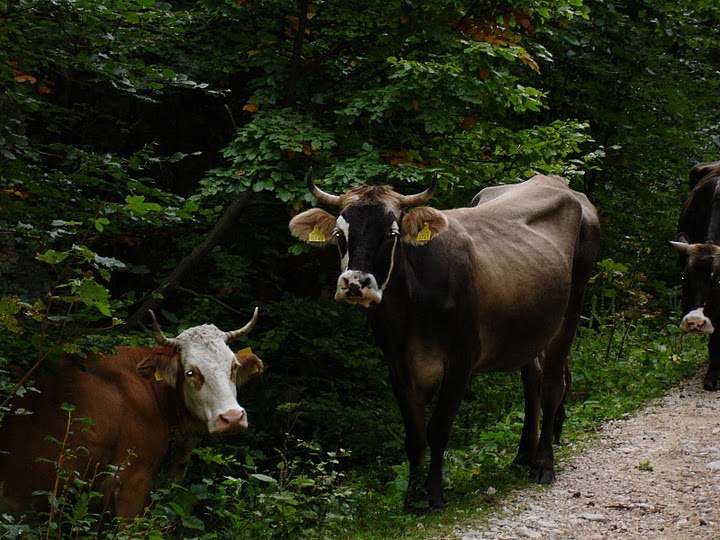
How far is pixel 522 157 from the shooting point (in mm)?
8719

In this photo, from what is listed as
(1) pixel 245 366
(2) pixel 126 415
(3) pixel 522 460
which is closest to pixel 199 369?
(1) pixel 245 366

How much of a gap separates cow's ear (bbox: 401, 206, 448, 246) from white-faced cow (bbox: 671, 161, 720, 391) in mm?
4470

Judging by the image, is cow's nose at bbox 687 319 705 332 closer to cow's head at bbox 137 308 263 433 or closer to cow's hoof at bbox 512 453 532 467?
cow's hoof at bbox 512 453 532 467

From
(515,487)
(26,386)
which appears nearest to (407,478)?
(515,487)

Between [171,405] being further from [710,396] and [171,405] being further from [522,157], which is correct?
[710,396]

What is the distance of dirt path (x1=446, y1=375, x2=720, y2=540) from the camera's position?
5.84m

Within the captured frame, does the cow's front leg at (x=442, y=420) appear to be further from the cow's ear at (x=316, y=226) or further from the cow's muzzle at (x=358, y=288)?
the cow's ear at (x=316, y=226)

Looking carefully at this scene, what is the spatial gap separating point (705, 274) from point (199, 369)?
6.04 meters

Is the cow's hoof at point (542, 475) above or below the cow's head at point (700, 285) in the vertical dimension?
below

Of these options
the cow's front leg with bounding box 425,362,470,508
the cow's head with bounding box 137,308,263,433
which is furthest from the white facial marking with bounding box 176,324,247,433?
the cow's front leg with bounding box 425,362,470,508

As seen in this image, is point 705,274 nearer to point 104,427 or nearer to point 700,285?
point 700,285

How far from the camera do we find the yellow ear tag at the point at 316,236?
6492 mm

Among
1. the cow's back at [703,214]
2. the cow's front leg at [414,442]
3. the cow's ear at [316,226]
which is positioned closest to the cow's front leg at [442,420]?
the cow's front leg at [414,442]

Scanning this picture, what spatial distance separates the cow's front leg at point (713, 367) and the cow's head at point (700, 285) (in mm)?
232
